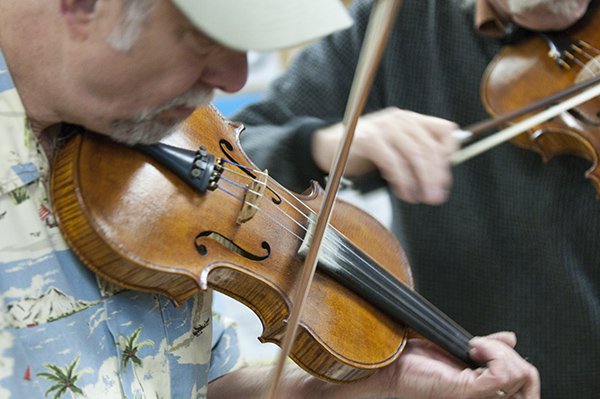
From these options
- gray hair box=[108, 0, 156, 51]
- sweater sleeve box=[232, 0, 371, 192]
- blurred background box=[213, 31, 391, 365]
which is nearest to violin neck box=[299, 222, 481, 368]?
gray hair box=[108, 0, 156, 51]

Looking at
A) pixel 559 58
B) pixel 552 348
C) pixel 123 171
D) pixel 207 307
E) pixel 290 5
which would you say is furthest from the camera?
pixel 552 348

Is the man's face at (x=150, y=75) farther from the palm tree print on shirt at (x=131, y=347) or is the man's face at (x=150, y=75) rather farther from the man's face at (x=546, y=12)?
the man's face at (x=546, y=12)

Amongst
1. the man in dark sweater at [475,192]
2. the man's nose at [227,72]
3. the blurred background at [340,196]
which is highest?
the man's nose at [227,72]

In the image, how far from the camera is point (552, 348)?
4.83ft

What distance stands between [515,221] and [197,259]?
32.4 inches

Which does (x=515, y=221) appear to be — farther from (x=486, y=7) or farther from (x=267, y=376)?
(x=267, y=376)

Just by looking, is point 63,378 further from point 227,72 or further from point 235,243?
point 227,72

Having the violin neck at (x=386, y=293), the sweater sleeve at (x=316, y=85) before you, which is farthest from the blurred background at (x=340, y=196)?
the violin neck at (x=386, y=293)

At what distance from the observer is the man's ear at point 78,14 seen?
727mm

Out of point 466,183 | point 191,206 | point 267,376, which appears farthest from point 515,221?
point 191,206

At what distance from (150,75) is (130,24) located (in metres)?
0.06

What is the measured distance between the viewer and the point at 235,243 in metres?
0.91

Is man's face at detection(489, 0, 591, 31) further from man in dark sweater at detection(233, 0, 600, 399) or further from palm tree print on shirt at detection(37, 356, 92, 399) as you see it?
palm tree print on shirt at detection(37, 356, 92, 399)

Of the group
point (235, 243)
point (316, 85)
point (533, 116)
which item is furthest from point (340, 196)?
point (235, 243)
